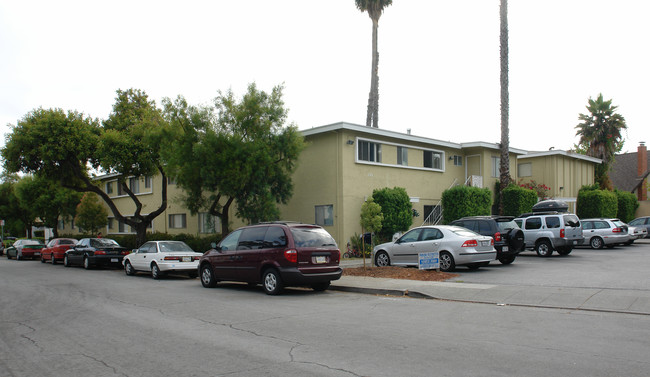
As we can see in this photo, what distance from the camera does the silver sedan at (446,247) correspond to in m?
15.3

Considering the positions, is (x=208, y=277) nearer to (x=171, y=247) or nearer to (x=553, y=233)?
(x=171, y=247)

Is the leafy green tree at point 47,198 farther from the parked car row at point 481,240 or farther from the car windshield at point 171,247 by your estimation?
the parked car row at point 481,240

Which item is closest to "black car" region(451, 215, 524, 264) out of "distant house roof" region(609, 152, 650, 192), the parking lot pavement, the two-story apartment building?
the parking lot pavement

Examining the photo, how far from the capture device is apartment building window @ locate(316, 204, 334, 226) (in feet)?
78.5

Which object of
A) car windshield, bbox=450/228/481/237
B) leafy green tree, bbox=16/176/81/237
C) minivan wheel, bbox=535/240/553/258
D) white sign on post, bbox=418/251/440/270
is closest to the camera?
white sign on post, bbox=418/251/440/270

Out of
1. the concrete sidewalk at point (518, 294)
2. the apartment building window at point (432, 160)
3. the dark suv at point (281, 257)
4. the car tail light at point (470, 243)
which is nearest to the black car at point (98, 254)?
the dark suv at point (281, 257)

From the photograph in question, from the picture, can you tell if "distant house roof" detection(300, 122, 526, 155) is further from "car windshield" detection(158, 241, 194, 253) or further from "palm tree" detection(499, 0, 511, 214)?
"car windshield" detection(158, 241, 194, 253)

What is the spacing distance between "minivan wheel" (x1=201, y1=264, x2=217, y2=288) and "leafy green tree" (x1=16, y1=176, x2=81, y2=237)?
2979cm

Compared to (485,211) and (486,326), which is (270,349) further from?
(485,211)

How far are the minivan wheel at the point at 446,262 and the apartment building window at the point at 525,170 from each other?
75.8 ft

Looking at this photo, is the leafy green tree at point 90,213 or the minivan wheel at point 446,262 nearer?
the minivan wheel at point 446,262

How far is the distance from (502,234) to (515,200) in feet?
39.3

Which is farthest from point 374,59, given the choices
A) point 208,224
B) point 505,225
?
point 505,225

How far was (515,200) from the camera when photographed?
28.5 meters
